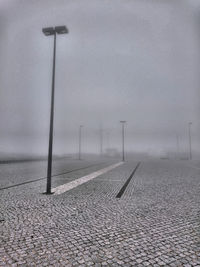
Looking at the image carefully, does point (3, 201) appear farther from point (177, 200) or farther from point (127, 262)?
point (177, 200)

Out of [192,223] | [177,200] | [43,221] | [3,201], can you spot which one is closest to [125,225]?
[192,223]

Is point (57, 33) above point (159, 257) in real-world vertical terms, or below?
above

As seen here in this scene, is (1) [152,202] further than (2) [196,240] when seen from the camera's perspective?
Yes

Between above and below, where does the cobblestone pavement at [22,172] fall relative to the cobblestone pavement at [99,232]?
below

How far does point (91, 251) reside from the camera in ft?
11.7

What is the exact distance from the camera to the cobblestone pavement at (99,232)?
10.9 ft

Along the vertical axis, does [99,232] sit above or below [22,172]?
above

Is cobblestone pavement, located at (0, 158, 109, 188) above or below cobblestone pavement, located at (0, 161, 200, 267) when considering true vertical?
below

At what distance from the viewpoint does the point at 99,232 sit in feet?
14.6

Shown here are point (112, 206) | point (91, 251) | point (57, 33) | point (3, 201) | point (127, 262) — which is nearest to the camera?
point (127, 262)

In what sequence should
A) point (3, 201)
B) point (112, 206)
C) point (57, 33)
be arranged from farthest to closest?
point (57, 33), point (3, 201), point (112, 206)

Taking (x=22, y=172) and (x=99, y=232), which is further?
(x=22, y=172)

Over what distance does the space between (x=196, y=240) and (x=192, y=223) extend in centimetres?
110

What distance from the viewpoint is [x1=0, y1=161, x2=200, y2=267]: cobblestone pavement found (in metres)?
3.33
